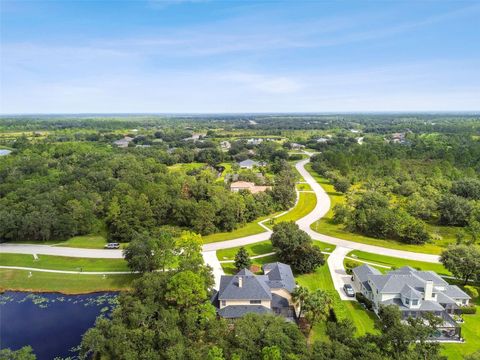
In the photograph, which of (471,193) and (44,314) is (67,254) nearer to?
(44,314)

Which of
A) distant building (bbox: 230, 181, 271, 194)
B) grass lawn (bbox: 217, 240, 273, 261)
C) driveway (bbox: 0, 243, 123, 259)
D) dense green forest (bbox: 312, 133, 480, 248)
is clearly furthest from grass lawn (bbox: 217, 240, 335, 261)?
distant building (bbox: 230, 181, 271, 194)


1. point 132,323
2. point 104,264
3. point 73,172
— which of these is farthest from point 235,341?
point 73,172

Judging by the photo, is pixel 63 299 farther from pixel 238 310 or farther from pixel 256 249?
pixel 256 249

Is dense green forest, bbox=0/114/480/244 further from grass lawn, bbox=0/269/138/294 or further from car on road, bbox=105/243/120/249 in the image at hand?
grass lawn, bbox=0/269/138/294

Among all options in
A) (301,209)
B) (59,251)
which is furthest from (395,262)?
(59,251)

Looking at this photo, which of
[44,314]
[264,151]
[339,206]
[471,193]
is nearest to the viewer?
[44,314]

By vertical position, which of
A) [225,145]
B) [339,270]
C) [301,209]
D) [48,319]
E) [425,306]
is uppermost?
[225,145]
